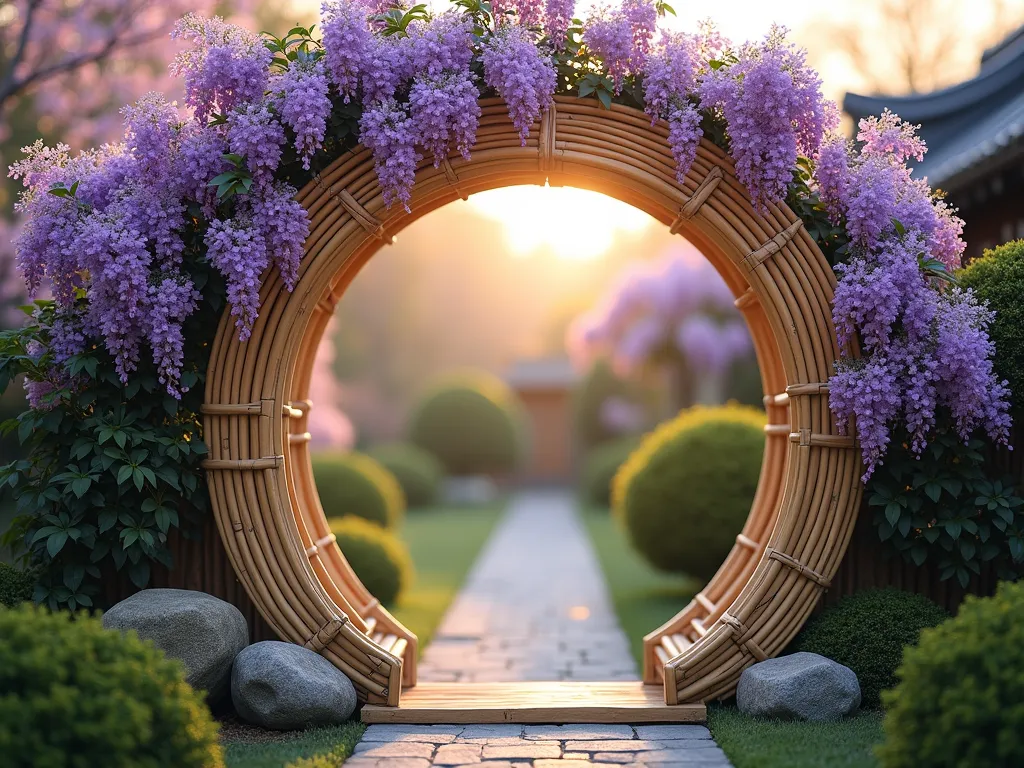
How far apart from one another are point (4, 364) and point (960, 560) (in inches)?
167

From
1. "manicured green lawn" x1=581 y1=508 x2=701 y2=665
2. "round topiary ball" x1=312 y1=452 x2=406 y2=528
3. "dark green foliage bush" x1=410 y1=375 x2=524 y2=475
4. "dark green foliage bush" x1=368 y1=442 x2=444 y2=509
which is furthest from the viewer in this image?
"dark green foliage bush" x1=410 y1=375 x2=524 y2=475

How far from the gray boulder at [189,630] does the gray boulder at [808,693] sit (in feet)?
7.19

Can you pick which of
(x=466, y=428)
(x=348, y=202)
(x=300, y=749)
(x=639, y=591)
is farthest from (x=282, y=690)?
(x=466, y=428)

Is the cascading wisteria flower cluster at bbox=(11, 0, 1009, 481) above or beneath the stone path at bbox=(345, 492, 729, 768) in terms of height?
above

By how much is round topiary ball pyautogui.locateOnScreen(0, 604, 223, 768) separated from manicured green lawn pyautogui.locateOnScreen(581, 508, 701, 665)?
3.34 m

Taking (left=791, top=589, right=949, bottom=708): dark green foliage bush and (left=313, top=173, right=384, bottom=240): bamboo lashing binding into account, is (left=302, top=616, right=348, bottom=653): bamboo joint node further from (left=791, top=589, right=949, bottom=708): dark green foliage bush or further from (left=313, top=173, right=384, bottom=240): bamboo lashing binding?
(left=791, top=589, right=949, bottom=708): dark green foliage bush

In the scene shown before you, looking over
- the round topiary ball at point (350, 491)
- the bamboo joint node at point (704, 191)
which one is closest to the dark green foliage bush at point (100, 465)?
the bamboo joint node at point (704, 191)

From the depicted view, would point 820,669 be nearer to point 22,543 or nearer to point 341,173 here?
point 341,173

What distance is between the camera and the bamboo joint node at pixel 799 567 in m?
4.34

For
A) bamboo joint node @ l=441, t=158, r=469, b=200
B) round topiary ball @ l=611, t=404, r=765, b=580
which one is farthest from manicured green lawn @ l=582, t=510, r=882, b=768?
round topiary ball @ l=611, t=404, r=765, b=580

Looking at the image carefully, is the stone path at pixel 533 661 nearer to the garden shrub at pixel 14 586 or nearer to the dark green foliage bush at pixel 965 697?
the dark green foliage bush at pixel 965 697

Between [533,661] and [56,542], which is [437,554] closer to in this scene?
[533,661]

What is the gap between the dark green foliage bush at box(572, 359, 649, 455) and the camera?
21.0 meters

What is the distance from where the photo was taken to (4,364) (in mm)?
4285
